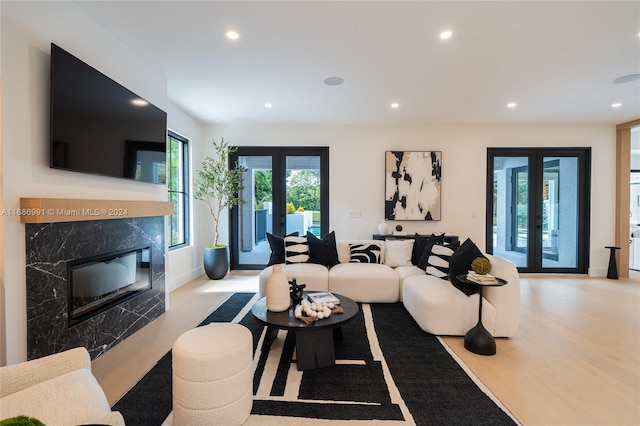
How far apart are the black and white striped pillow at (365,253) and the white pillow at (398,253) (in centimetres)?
15

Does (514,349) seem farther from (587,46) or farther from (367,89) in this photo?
(367,89)

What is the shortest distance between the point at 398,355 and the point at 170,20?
133 inches

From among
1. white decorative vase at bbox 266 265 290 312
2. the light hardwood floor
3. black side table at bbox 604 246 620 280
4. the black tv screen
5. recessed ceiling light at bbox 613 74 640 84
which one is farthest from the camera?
black side table at bbox 604 246 620 280

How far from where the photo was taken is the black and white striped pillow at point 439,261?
329cm

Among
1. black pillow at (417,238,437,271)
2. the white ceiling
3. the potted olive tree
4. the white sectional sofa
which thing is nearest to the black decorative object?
the white sectional sofa

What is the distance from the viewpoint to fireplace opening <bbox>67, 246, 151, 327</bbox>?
221cm

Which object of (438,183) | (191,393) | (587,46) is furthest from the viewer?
(438,183)

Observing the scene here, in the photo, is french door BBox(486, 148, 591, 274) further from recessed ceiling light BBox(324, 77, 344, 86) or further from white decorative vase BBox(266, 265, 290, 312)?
white decorative vase BBox(266, 265, 290, 312)

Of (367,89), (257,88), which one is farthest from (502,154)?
(257,88)

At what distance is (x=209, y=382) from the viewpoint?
4.96ft

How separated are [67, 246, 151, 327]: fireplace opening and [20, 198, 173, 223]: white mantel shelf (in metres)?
0.36

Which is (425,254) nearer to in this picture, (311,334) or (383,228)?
(383,228)

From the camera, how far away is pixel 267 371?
2.13 meters

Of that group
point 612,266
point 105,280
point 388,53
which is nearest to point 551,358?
point 388,53
